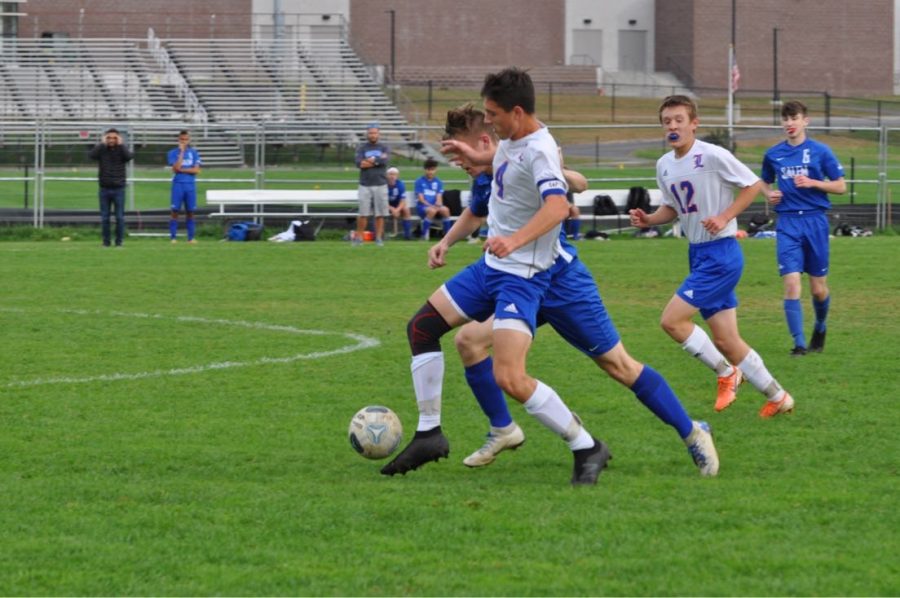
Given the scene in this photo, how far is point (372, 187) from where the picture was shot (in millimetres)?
22734

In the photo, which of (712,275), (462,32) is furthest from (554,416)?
(462,32)

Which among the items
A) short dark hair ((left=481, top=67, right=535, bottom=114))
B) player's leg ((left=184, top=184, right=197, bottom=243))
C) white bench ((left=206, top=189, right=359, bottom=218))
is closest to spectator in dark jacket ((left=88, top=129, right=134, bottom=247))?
player's leg ((left=184, top=184, right=197, bottom=243))

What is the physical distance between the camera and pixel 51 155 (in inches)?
1506

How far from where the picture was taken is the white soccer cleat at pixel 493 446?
6.84 m

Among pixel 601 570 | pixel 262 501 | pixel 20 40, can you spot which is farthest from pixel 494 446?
pixel 20 40

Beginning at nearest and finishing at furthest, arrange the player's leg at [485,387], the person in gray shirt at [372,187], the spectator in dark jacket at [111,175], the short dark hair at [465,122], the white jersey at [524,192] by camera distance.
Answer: the white jersey at [524,192] → the short dark hair at [465,122] → the player's leg at [485,387] → the spectator in dark jacket at [111,175] → the person in gray shirt at [372,187]

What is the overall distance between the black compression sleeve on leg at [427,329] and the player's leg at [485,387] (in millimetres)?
143

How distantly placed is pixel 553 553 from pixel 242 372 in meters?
4.98

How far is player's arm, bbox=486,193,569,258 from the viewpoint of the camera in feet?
20.1

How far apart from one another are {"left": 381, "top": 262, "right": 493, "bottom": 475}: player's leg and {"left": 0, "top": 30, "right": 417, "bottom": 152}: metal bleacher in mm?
34656

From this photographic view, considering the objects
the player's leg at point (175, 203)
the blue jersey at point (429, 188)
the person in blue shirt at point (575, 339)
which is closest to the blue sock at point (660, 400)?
the person in blue shirt at point (575, 339)

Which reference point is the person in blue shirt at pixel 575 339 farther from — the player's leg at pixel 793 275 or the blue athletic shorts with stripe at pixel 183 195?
the blue athletic shorts with stripe at pixel 183 195

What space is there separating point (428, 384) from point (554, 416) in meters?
0.69

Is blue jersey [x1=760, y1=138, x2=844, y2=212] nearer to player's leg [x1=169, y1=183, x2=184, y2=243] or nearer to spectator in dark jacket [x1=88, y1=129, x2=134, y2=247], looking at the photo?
spectator in dark jacket [x1=88, y1=129, x2=134, y2=247]
